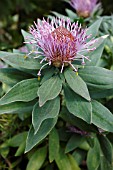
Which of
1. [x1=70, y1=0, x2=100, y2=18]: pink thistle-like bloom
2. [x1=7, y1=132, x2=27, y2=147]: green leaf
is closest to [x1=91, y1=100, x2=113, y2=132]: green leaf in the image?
[x1=7, y1=132, x2=27, y2=147]: green leaf

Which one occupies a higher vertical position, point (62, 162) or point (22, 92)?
point (22, 92)

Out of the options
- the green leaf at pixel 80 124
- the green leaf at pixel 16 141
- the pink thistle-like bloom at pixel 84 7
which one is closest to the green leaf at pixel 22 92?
the green leaf at pixel 80 124

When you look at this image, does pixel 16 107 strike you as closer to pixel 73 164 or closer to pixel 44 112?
pixel 44 112

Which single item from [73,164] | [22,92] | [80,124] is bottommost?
[73,164]

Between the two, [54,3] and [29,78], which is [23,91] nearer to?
[29,78]

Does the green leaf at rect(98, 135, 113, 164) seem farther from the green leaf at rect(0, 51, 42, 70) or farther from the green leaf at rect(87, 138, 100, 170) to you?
the green leaf at rect(0, 51, 42, 70)

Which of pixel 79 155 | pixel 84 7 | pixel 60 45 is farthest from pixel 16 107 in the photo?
pixel 84 7
